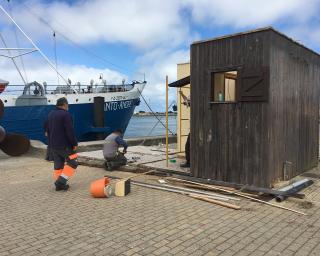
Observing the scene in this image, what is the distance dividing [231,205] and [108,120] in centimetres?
1995

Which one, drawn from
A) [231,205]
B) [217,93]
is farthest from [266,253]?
[217,93]

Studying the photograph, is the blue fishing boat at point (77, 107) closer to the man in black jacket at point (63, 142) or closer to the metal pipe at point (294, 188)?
the man in black jacket at point (63, 142)

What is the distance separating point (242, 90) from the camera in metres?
7.92

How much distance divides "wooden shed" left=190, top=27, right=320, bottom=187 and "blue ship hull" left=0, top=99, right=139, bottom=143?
1538 centimetres

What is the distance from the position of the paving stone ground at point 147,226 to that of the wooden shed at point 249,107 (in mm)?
1028

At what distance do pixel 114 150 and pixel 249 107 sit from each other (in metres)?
4.24

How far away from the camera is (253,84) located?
25.5 feet

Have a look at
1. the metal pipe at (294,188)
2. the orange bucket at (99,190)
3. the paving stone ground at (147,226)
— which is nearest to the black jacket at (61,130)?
the paving stone ground at (147,226)

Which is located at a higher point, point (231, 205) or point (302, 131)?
point (302, 131)

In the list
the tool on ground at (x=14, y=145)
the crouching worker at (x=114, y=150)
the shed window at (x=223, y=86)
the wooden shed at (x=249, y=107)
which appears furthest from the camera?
the tool on ground at (x=14, y=145)

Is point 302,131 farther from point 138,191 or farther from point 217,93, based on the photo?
point 138,191

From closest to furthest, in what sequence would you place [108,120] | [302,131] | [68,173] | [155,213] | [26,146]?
[155,213] → [68,173] → [302,131] → [26,146] → [108,120]

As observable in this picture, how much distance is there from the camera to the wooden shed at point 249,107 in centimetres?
773

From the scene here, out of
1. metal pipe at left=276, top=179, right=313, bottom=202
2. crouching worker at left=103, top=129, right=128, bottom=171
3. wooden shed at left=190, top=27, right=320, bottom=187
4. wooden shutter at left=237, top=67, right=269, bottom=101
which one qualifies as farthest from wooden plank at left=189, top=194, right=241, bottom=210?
crouching worker at left=103, top=129, right=128, bottom=171
